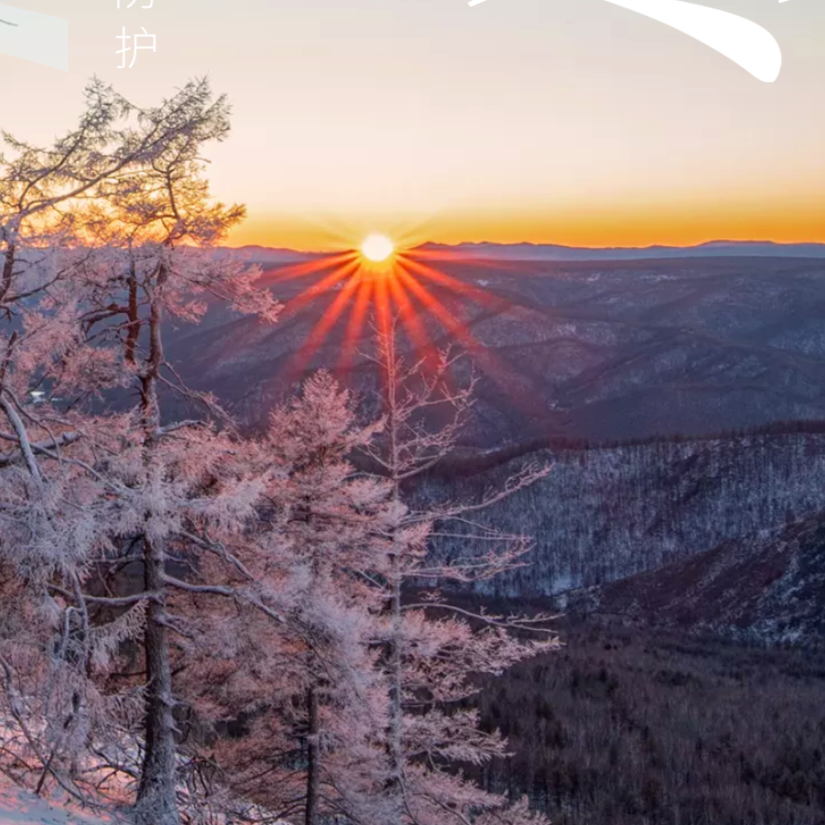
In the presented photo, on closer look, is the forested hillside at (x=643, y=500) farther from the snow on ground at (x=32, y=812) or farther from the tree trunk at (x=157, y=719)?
the snow on ground at (x=32, y=812)

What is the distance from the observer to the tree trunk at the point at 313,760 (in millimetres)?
11805

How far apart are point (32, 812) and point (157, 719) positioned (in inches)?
54.7

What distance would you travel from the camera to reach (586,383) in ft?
380

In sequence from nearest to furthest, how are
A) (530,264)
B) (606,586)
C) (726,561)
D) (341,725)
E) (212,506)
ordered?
(212,506) → (341,725) → (726,561) → (606,586) → (530,264)

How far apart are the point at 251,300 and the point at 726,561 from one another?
4536 centimetres

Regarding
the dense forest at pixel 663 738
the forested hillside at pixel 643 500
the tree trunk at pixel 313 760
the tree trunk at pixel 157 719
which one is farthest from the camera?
the forested hillside at pixel 643 500

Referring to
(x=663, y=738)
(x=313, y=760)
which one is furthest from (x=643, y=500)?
(x=313, y=760)

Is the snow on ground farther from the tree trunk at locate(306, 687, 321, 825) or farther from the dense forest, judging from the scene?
the dense forest

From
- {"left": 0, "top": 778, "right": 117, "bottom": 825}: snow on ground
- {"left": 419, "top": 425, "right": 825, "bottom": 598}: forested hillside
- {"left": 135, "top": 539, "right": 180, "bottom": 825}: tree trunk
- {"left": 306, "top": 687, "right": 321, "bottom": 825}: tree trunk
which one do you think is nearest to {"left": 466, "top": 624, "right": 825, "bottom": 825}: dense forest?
{"left": 306, "top": 687, "right": 321, "bottom": 825}: tree trunk

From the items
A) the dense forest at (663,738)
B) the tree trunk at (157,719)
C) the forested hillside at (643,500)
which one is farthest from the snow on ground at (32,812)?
the forested hillside at (643,500)

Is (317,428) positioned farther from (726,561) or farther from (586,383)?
(586,383)

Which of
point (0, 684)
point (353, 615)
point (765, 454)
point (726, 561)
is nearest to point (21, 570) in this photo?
point (0, 684)

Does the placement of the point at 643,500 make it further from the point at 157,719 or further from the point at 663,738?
the point at 157,719

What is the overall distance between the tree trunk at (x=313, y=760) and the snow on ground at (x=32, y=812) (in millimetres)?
2581
